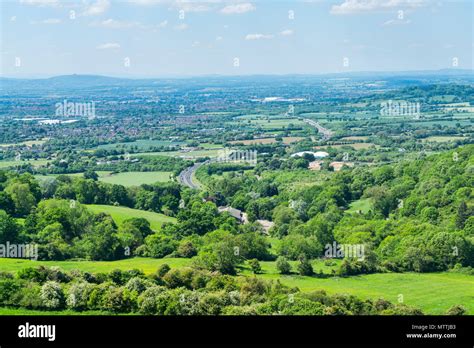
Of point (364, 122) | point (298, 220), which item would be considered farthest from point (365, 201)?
point (364, 122)

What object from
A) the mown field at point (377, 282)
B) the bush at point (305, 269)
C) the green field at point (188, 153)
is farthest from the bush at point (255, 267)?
the green field at point (188, 153)

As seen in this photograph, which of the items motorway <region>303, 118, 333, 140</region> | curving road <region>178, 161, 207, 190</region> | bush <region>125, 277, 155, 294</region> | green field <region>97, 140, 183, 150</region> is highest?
motorway <region>303, 118, 333, 140</region>

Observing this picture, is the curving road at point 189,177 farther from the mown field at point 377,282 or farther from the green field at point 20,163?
the mown field at point 377,282

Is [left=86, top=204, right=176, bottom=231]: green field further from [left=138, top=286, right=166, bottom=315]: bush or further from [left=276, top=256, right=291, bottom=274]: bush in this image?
[left=138, top=286, right=166, bottom=315]: bush

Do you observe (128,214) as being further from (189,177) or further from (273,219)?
(189,177)

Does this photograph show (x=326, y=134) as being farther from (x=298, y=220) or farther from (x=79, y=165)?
(x=298, y=220)

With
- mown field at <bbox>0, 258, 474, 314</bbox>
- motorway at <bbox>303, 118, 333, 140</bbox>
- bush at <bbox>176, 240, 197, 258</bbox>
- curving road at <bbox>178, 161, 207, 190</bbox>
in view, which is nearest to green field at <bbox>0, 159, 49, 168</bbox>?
curving road at <bbox>178, 161, 207, 190</bbox>

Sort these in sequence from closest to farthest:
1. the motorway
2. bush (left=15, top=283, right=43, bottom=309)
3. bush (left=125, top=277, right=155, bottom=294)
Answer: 1. bush (left=15, top=283, right=43, bottom=309)
2. bush (left=125, top=277, right=155, bottom=294)
3. the motorway

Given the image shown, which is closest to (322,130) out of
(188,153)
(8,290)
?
(188,153)
